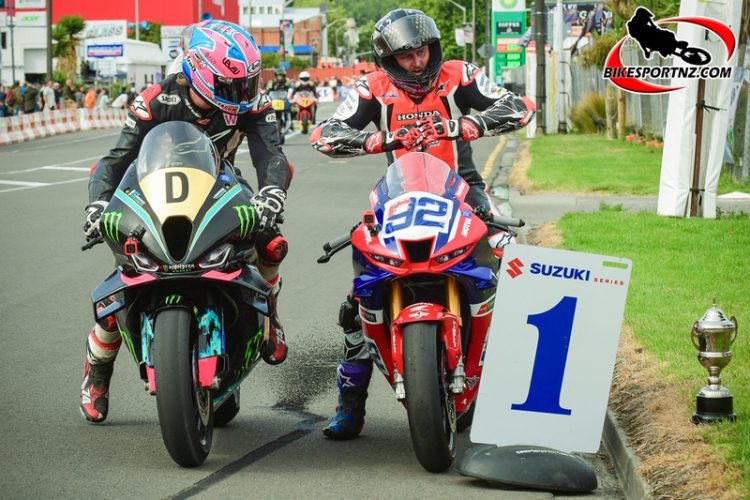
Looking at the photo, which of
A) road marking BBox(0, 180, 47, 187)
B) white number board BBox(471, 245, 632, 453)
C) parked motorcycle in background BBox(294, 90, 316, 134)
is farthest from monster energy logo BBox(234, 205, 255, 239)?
parked motorcycle in background BBox(294, 90, 316, 134)

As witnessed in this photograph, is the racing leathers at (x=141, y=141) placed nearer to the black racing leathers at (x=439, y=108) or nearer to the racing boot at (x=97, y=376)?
the racing boot at (x=97, y=376)

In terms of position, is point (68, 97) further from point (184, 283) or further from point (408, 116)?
point (184, 283)

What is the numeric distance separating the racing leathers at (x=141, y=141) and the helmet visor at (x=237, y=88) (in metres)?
0.21

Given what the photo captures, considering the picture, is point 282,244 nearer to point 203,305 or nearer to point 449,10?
point 203,305

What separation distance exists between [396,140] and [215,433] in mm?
1711

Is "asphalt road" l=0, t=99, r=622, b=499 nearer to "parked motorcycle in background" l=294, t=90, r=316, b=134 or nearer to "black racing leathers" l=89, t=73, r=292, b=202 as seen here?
"black racing leathers" l=89, t=73, r=292, b=202

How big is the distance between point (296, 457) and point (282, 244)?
1.05 metres

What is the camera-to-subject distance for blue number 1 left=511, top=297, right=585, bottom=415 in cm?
575

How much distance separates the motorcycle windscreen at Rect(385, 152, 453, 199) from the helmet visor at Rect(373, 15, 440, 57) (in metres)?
0.66

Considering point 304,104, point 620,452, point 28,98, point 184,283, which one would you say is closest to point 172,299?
point 184,283

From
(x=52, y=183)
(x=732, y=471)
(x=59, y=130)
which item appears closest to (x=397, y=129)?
(x=732, y=471)

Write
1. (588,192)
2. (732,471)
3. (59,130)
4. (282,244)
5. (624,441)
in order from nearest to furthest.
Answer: (732,471) < (624,441) < (282,244) < (588,192) < (59,130)

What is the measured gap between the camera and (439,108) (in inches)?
263

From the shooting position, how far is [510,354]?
5793mm
